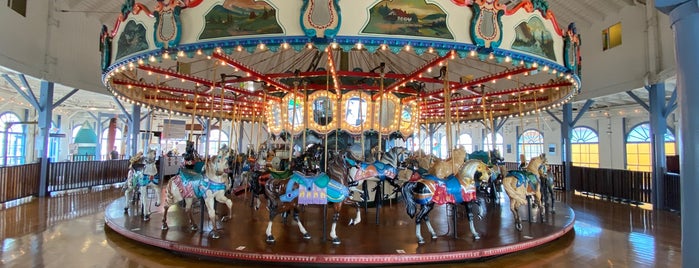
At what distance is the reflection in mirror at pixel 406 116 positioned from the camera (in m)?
8.74

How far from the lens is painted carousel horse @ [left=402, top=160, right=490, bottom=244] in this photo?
4825mm

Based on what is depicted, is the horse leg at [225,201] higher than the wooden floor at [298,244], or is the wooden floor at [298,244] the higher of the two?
the horse leg at [225,201]

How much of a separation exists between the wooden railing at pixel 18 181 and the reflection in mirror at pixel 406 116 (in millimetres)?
9670

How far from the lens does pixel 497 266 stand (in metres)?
4.47

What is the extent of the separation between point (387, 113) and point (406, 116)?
762mm

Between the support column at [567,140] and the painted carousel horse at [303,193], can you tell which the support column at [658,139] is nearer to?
the support column at [567,140]

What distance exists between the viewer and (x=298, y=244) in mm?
4680

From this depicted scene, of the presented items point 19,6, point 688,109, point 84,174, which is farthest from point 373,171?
point 84,174

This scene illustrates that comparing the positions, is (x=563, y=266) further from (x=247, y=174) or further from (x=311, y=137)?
(x=247, y=174)

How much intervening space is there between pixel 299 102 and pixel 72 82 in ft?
26.3

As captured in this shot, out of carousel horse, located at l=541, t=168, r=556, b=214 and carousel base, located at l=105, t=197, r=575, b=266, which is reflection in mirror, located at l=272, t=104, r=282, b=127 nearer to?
carousel base, located at l=105, t=197, r=575, b=266

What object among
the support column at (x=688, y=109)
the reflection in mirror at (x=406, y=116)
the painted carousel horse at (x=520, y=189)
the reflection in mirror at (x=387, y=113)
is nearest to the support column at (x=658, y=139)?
the painted carousel horse at (x=520, y=189)

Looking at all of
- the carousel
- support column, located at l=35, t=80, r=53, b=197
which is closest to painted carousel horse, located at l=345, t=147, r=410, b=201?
the carousel

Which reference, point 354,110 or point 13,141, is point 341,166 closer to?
point 354,110
